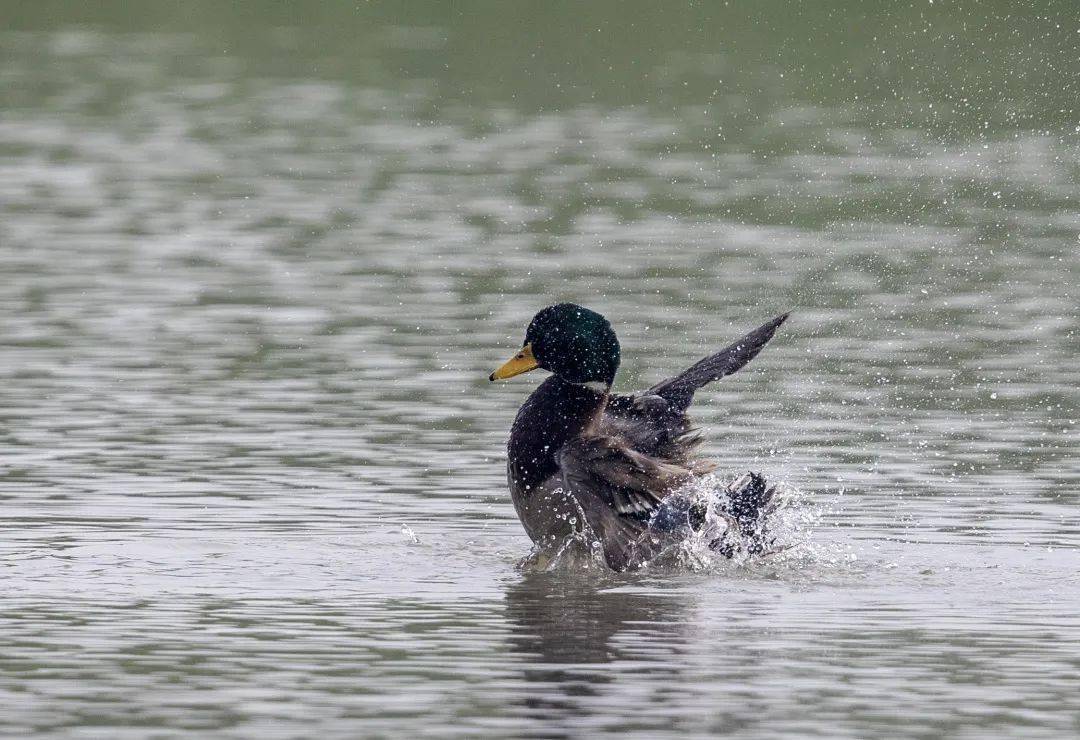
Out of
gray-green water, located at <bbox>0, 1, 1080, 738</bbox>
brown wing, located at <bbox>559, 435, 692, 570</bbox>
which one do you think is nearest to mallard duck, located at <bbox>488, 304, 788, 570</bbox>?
brown wing, located at <bbox>559, 435, 692, 570</bbox>

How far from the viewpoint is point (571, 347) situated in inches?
483

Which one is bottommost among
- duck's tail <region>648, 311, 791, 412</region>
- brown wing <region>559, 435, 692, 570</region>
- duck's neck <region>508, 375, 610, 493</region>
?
brown wing <region>559, 435, 692, 570</region>

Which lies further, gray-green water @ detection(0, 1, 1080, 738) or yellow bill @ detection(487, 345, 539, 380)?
yellow bill @ detection(487, 345, 539, 380)

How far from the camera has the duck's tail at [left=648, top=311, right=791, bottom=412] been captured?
42.0 feet

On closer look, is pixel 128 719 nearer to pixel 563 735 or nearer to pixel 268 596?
pixel 563 735

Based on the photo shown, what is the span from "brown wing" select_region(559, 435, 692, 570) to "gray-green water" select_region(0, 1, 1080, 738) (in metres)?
0.21

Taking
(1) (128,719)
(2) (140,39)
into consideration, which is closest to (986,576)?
(1) (128,719)

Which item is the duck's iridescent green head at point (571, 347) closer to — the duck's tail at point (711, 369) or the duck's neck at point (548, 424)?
the duck's neck at point (548, 424)

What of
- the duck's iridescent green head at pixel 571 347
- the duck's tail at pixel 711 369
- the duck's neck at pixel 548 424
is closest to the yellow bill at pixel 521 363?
the duck's iridescent green head at pixel 571 347

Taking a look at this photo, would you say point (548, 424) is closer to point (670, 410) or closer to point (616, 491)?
point (616, 491)

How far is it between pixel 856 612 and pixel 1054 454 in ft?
13.8

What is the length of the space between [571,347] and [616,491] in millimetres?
858

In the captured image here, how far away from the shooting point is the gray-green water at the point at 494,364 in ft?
30.9

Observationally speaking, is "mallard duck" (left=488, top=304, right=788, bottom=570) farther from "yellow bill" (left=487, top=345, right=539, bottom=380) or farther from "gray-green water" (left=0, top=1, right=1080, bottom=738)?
"gray-green water" (left=0, top=1, right=1080, bottom=738)
